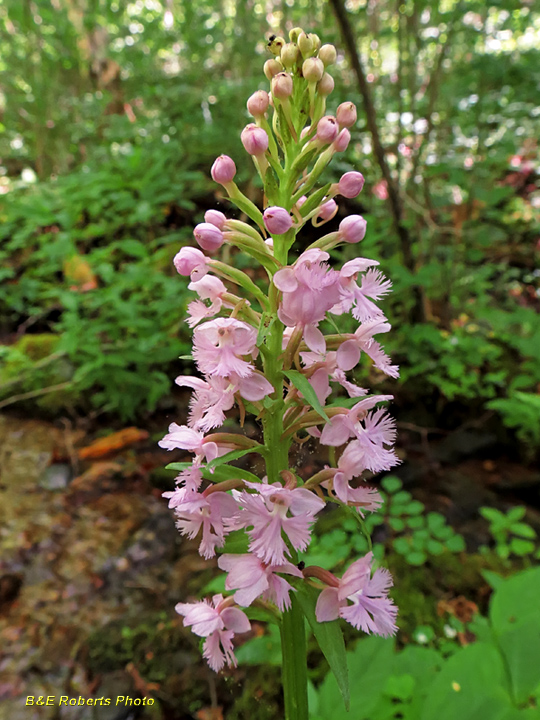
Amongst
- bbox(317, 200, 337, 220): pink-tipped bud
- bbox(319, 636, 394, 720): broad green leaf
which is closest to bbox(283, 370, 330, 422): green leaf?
bbox(317, 200, 337, 220): pink-tipped bud

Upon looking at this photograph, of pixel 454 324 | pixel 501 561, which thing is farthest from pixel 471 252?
pixel 501 561

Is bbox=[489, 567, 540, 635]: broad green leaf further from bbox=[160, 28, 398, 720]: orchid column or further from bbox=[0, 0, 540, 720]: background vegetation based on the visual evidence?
bbox=[160, 28, 398, 720]: orchid column

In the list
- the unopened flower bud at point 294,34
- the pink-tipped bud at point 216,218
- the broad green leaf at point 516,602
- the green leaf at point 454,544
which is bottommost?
the green leaf at point 454,544

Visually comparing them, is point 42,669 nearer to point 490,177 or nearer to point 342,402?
point 342,402

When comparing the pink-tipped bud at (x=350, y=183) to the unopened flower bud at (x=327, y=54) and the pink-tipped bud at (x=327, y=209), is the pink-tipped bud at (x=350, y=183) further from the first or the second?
the unopened flower bud at (x=327, y=54)

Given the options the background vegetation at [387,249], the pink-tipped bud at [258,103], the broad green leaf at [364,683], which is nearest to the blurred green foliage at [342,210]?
the background vegetation at [387,249]

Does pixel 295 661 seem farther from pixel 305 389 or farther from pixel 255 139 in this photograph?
pixel 255 139

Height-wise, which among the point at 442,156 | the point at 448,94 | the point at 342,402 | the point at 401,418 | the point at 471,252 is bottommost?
the point at 401,418
